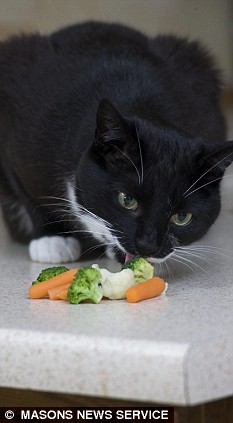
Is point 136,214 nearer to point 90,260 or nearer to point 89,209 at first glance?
point 89,209

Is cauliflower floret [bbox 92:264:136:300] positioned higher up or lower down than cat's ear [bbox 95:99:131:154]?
lower down

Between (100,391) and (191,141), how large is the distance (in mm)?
646

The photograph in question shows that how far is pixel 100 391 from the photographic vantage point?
132cm

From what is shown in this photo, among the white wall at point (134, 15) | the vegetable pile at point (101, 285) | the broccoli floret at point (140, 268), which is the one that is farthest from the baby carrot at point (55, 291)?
the white wall at point (134, 15)

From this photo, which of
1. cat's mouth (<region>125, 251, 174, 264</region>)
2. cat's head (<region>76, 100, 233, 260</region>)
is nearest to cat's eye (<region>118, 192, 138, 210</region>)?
cat's head (<region>76, 100, 233, 260</region>)

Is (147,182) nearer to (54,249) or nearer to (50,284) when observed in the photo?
(50,284)

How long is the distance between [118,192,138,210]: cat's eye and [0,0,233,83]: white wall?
136 centimetres

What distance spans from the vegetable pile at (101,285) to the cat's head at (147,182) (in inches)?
2.1

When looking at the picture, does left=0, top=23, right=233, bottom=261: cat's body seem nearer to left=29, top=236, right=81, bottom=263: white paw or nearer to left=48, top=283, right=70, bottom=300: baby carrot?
left=29, top=236, right=81, bottom=263: white paw

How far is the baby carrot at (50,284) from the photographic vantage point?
161 cm

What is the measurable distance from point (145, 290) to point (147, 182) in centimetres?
23

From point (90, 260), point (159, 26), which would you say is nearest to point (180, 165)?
point (90, 260)

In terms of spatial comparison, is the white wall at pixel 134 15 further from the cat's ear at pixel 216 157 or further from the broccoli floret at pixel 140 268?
the broccoli floret at pixel 140 268

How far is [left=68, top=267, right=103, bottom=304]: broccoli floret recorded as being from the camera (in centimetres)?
153
